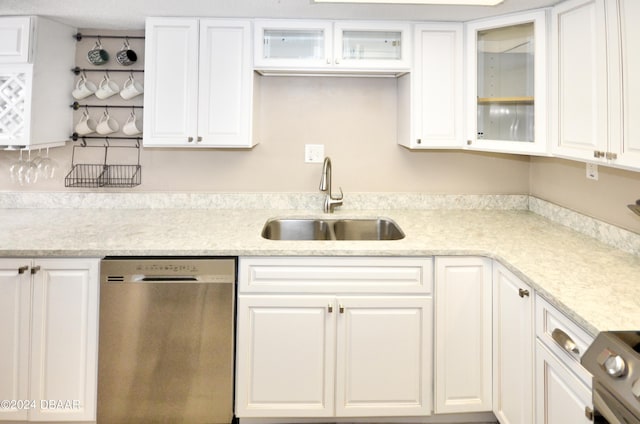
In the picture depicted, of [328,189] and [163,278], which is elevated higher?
[328,189]

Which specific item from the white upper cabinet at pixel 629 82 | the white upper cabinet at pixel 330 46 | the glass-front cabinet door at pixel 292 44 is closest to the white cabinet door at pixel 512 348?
the white upper cabinet at pixel 629 82

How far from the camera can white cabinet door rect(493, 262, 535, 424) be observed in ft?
4.94

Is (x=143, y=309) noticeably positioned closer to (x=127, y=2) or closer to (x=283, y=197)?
(x=283, y=197)

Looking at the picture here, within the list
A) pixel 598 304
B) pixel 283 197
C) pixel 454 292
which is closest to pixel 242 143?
pixel 283 197

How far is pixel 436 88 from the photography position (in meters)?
2.26

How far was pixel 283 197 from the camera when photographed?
258 cm

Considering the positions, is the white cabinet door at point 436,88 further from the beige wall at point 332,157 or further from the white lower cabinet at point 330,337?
the white lower cabinet at point 330,337

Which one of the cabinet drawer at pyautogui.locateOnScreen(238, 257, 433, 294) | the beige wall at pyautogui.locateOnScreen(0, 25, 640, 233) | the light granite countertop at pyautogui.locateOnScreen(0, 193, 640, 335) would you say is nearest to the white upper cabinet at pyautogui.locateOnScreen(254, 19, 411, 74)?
the beige wall at pyautogui.locateOnScreen(0, 25, 640, 233)

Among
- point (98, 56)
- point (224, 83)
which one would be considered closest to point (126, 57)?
point (98, 56)

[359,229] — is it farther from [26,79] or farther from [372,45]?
[26,79]

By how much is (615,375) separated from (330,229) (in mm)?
1639

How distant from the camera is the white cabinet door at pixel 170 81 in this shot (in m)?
2.20

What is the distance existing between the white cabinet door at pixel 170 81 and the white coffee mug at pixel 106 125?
14.6 inches

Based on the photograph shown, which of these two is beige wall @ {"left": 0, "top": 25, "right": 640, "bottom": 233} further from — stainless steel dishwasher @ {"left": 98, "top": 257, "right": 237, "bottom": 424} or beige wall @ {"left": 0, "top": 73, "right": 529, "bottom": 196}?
stainless steel dishwasher @ {"left": 98, "top": 257, "right": 237, "bottom": 424}
